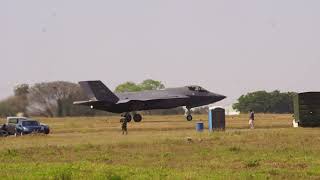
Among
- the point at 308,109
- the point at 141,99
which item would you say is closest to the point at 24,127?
the point at 308,109

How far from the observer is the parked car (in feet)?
164

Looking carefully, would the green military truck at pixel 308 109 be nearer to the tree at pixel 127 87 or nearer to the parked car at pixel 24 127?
the parked car at pixel 24 127

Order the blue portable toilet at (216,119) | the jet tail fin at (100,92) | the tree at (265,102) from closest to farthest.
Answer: the blue portable toilet at (216,119), the jet tail fin at (100,92), the tree at (265,102)

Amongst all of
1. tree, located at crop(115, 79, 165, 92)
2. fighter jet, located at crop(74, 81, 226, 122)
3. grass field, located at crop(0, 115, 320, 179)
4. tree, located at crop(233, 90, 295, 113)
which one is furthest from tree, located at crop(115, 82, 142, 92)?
grass field, located at crop(0, 115, 320, 179)

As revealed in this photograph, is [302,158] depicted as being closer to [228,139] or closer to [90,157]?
[90,157]

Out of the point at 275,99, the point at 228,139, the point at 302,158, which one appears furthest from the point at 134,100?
the point at 275,99

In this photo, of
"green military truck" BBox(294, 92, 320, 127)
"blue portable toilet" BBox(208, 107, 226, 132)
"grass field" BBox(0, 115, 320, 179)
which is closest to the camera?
"grass field" BBox(0, 115, 320, 179)

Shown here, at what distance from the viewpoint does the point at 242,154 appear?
1078 inches

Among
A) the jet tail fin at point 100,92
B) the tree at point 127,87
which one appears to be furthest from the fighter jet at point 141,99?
the tree at point 127,87

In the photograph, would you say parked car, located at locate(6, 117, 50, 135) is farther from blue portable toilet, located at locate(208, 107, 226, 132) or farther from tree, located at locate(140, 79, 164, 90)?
tree, located at locate(140, 79, 164, 90)

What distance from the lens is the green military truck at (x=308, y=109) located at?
4947 centimetres

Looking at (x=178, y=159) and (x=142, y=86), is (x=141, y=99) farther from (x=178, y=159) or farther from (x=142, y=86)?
(x=142, y=86)

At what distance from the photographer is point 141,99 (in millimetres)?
71812

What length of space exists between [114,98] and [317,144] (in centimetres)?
4150
